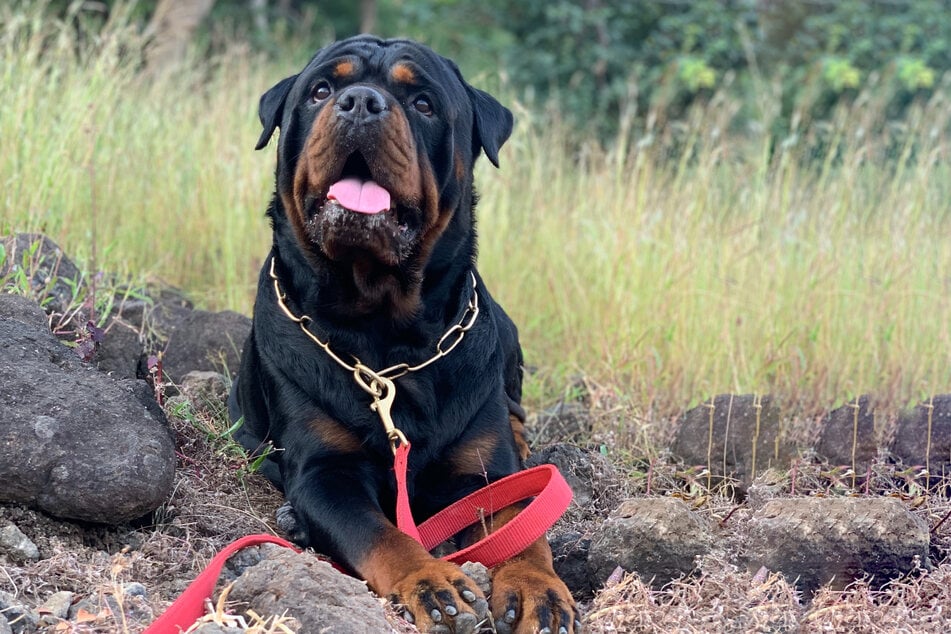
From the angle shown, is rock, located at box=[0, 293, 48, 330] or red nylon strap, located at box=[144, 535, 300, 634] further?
rock, located at box=[0, 293, 48, 330]

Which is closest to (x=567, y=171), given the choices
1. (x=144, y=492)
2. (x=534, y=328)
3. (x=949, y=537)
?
(x=534, y=328)

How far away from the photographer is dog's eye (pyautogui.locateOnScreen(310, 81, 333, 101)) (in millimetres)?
2971

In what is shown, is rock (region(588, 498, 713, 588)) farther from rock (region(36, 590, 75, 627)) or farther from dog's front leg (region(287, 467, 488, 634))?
rock (region(36, 590, 75, 627))

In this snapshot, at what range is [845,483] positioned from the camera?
11.8ft

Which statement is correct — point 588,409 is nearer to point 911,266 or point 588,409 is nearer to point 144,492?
point 911,266

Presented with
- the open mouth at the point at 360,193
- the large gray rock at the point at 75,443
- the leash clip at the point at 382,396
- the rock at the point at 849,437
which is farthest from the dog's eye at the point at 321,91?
the rock at the point at 849,437

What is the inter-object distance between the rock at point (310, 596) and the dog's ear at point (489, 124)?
1.39 m

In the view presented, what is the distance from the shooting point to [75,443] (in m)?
2.54

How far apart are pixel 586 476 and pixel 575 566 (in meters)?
0.71

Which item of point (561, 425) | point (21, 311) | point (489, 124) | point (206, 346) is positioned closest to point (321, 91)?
point (489, 124)

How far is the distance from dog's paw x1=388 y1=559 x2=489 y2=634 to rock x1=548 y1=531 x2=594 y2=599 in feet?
1.72

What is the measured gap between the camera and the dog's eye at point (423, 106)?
2979 mm

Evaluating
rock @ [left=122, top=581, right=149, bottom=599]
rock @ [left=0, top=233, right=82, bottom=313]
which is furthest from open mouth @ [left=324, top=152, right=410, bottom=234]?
rock @ [left=0, top=233, right=82, bottom=313]

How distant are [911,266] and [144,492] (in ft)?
11.5
